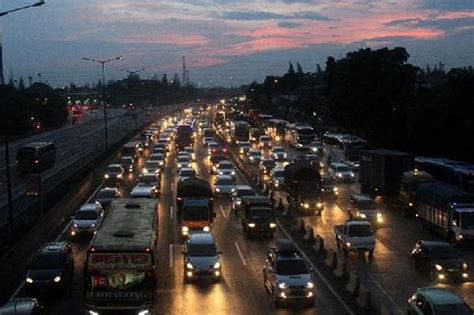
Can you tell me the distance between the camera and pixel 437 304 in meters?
18.7

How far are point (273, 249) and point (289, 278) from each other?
2.62 m

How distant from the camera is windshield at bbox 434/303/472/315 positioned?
60.6 feet

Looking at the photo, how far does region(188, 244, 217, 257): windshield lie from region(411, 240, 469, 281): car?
7.55 meters

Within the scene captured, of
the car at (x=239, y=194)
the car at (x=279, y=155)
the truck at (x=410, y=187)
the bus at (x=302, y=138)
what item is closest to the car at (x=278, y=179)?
the car at (x=239, y=194)

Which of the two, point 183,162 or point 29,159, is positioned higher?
point 29,159

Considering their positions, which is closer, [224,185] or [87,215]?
[87,215]

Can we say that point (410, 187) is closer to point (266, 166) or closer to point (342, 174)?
point (342, 174)

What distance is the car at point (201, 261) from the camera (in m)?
27.0

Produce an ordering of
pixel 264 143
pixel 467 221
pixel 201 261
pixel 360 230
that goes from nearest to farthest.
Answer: pixel 201 261 < pixel 360 230 < pixel 467 221 < pixel 264 143

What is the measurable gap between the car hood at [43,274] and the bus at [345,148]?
1701 inches

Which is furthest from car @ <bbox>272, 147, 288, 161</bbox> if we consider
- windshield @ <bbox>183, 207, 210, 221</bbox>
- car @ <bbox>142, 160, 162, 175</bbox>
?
windshield @ <bbox>183, 207, 210, 221</bbox>

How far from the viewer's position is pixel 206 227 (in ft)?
119

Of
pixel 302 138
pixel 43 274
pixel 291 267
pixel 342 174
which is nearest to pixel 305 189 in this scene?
pixel 342 174

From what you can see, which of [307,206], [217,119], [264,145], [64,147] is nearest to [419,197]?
[307,206]
